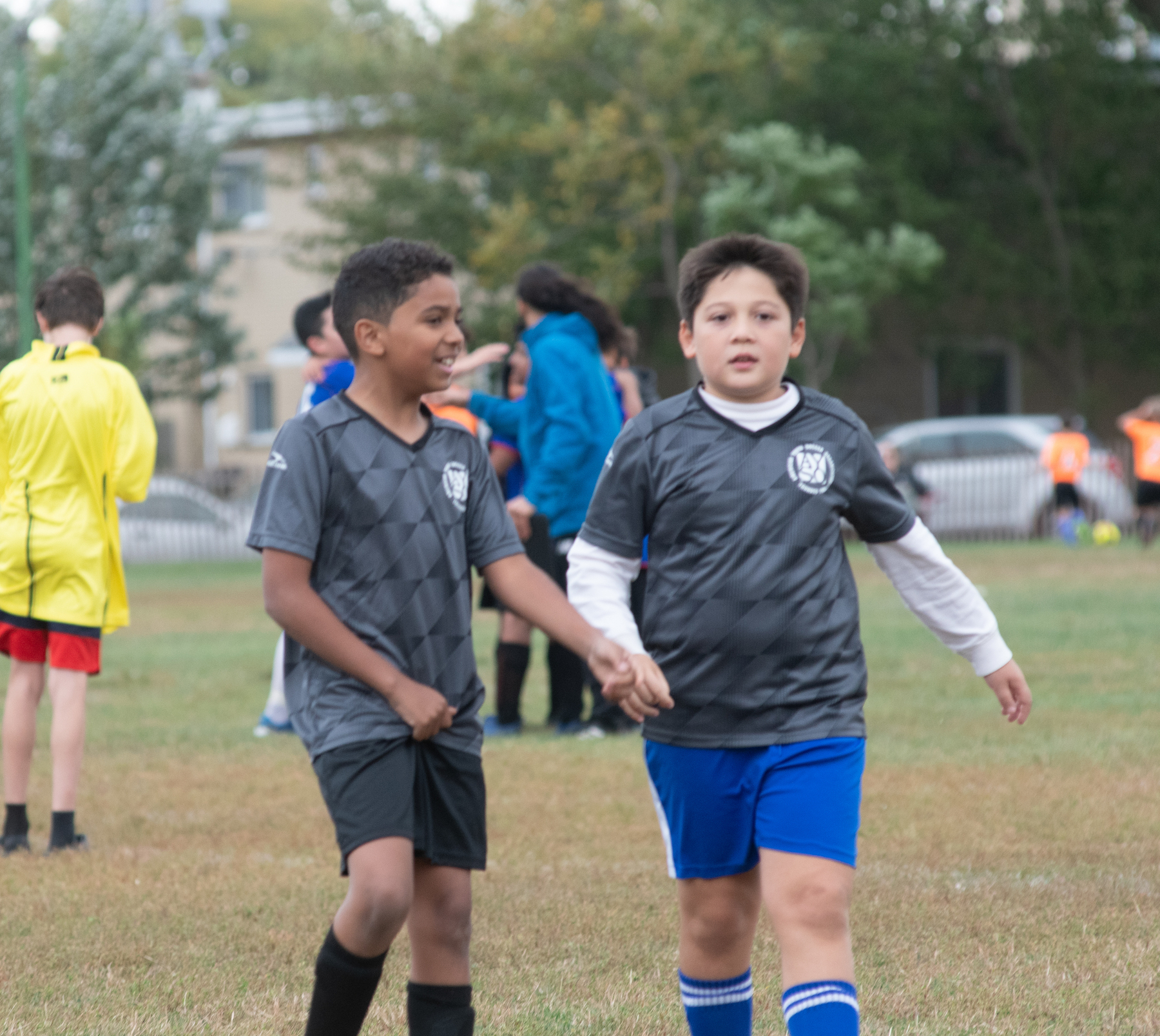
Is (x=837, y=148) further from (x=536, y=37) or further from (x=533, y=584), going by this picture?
(x=533, y=584)

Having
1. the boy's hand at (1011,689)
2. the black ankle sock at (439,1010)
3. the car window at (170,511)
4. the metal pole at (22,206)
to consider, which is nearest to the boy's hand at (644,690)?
the black ankle sock at (439,1010)

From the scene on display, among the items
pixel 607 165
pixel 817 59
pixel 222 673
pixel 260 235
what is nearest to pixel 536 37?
pixel 607 165

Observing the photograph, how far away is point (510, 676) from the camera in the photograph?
8.41 metres

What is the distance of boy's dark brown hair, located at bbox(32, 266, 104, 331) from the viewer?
5.89 m

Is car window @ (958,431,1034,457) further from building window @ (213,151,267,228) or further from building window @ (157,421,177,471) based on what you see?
building window @ (157,421,177,471)

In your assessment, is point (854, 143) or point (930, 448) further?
point (854, 143)

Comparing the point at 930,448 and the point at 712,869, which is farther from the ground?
the point at 930,448

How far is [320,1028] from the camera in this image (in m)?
3.21

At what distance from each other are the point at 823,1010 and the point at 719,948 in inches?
14.2

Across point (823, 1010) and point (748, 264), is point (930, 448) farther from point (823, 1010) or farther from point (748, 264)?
point (823, 1010)

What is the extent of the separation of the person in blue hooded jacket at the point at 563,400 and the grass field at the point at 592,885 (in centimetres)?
118

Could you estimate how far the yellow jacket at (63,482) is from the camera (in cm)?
577

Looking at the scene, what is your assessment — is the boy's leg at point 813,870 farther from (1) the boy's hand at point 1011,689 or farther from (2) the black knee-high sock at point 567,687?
(2) the black knee-high sock at point 567,687

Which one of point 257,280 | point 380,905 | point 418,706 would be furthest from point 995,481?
point 380,905
